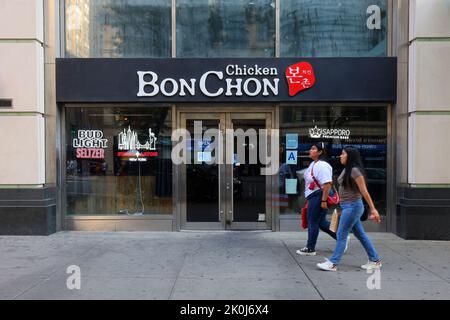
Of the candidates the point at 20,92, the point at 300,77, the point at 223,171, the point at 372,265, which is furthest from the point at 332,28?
the point at 20,92

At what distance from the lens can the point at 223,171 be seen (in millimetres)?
8961

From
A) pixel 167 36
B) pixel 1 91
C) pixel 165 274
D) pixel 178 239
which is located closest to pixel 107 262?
pixel 165 274

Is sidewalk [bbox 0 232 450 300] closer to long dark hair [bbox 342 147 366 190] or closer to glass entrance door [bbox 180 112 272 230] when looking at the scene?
glass entrance door [bbox 180 112 272 230]

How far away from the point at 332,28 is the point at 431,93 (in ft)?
7.83

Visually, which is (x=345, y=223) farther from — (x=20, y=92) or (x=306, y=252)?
(x=20, y=92)

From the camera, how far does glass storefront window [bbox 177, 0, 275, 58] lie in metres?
8.98

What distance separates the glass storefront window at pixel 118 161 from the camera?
900cm

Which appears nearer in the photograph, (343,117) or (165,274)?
(165,274)

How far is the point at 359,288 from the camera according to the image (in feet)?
17.3

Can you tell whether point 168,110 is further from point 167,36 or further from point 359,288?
point 359,288

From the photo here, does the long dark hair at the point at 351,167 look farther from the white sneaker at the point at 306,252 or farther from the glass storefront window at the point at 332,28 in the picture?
the glass storefront window at the point at 332,28

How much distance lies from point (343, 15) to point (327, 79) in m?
1.55

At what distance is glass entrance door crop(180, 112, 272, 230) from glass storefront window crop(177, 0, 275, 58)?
135 centimetres

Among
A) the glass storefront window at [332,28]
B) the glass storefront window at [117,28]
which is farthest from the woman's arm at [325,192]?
the glass storefront window at [117,28]
